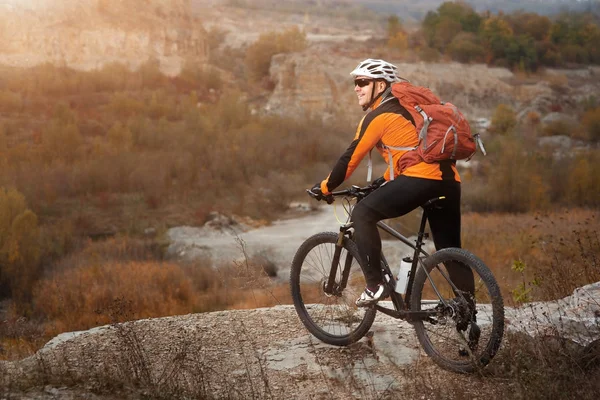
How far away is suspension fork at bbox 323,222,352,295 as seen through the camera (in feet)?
14.7

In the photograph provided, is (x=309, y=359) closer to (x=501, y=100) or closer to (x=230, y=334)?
(x=230, y=334)

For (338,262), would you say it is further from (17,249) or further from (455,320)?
(17,249)

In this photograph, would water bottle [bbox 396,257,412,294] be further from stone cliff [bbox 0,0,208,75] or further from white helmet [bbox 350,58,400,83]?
stone cliff [bbox 0,0,208,75]

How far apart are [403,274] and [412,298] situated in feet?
0.53

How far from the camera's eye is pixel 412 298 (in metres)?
4.09

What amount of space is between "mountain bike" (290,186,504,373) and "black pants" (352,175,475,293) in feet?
0.19

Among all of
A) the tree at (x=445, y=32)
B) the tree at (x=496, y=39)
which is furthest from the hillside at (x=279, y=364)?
the tree at (x=445, y=32)

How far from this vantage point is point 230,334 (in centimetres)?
527

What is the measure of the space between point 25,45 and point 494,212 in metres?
28.6

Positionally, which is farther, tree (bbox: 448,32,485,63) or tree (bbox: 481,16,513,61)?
tree (bbox: 481,16,513,61)

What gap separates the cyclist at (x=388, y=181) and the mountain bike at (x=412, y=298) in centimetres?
8

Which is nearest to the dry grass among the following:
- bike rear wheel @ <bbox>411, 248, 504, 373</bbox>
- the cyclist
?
bike rear wheel @ <bbox>411, 248, 504, 373</bbox>

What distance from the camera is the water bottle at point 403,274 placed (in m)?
4.12

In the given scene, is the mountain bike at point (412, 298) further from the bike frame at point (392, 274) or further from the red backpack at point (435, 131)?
the red backpack at point (435, 131)
